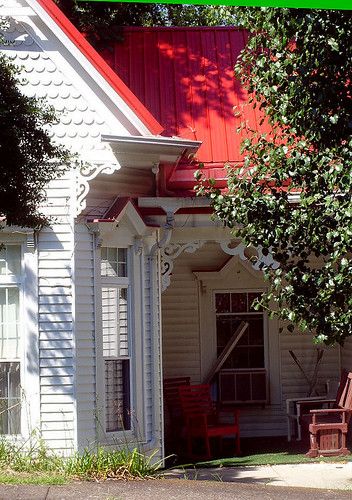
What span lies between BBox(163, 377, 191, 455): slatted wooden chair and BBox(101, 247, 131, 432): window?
8.66 feet

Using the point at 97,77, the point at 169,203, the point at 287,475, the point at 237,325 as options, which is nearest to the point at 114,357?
the point at 169,203

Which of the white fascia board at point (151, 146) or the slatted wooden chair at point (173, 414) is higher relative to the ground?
the white fascia board at point (151, 146)

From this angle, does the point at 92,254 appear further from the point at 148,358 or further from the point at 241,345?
the point at 241,345

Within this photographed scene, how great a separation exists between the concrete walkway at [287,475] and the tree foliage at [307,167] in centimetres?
287

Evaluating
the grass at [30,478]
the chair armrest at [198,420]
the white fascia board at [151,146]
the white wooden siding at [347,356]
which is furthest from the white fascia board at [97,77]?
the white wooden siding at [347,356]

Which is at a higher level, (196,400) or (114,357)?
(114,357)

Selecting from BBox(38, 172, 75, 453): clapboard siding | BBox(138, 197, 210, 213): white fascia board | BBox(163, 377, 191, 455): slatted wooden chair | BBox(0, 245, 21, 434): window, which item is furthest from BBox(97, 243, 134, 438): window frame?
BBox(163, 377, 191, 455): slatted wooden chair

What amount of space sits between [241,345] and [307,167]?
8572 mm

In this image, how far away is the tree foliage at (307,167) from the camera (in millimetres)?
6816

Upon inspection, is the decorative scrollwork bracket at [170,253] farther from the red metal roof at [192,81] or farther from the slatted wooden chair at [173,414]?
the slatted wooden chair at [173,414]

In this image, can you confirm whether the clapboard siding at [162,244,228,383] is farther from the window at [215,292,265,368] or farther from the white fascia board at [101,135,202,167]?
the white fascia board at [101,135,202,167]

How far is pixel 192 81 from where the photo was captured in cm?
1409

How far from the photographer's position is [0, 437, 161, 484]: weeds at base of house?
8961 millimetres

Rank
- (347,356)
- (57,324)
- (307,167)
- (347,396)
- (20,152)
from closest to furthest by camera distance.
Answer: (20,152) → (307,167) → (57,324) → (347,396) → (347,356)
